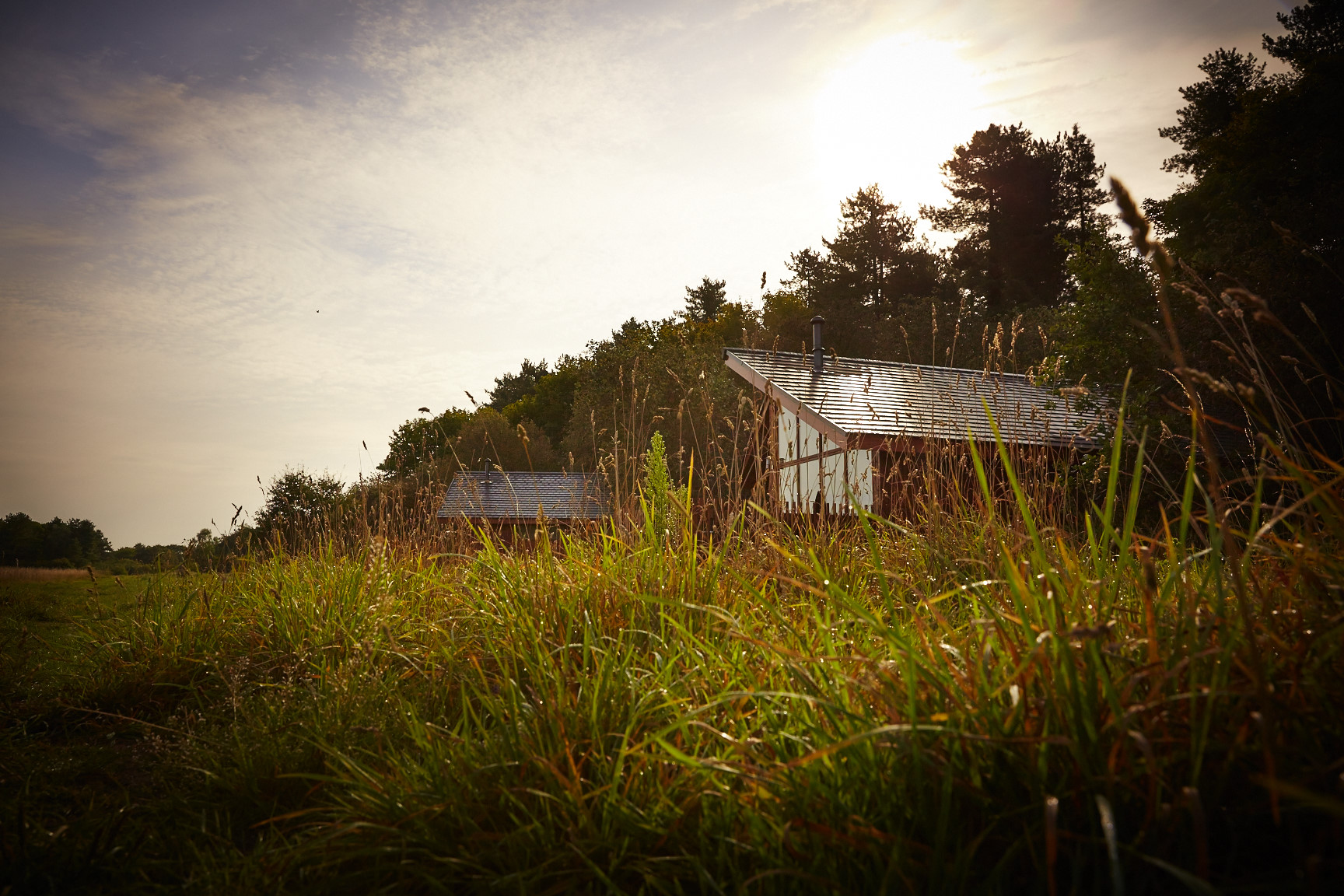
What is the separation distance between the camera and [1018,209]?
28203 millimetres

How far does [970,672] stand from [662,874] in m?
0.67

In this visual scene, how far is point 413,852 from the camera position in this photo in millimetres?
1501

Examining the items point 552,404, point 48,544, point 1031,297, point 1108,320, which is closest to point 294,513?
point 48,544

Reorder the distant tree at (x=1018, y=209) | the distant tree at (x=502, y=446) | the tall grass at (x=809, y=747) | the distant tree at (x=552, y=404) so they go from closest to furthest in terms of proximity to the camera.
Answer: the tall grass at (x=809, y=747) < the distant tree at (x=1018, y=209) < the distant tree at (x=502, y=446) < the distant tree at (x=552, y=404)

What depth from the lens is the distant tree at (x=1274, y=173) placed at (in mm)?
10562

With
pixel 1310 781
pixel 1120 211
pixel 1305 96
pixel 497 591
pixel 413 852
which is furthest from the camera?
pixel 1305 96

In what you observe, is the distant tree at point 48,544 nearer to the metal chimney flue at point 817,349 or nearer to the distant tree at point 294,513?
the distant tree at point 294,513

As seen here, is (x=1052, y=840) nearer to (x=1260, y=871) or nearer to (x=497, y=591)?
(x=1260, y=871)

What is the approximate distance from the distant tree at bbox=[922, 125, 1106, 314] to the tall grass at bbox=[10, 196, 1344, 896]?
28779mm

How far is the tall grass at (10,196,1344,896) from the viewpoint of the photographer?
1062 millimetres

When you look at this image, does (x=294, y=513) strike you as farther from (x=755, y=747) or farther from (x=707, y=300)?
(x=707, y=300)

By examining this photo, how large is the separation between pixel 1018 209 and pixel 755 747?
31.5m

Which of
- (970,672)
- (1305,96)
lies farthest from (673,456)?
Result: (970,672)

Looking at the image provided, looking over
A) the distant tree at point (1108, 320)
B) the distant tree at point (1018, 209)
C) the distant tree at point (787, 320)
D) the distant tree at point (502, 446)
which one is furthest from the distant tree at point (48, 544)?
the distant tree at point (1018, 209)
